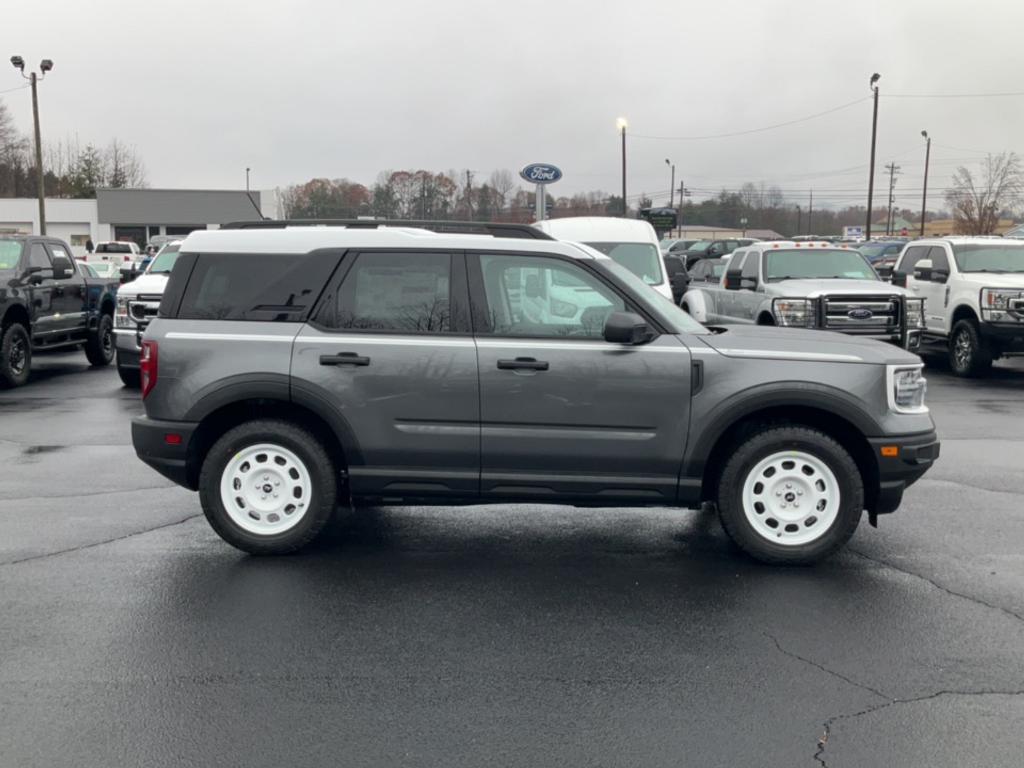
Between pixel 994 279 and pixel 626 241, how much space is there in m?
5.41

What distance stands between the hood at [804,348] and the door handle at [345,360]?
198 cm

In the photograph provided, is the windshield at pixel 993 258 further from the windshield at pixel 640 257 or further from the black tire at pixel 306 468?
the black tire at pixel 306 468

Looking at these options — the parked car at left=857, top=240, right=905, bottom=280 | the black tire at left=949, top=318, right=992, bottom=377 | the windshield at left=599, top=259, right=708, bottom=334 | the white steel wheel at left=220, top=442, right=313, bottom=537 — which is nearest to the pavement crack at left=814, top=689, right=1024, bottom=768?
the windshield at left=599, top=259, right=708, bottom=334

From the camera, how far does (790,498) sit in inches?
237

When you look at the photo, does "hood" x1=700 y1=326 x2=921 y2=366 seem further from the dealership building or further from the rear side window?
the dealership building

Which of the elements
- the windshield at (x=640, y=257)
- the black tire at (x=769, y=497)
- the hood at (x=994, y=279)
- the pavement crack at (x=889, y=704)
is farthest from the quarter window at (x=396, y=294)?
the hood at (x=994, y=279)

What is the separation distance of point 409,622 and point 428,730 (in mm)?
1220

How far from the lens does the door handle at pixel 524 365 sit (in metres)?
5.89

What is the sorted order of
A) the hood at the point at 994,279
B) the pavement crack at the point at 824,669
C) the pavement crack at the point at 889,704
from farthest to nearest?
1. the hood at the point at 994,279
2. the pavement crack at the point at 824,669
3. the pavement crack at the point at 889,704

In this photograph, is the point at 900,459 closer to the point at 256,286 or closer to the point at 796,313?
the point at 256,286

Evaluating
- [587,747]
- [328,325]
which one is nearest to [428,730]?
[587,747]

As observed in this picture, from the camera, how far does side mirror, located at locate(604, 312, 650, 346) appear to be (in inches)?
227

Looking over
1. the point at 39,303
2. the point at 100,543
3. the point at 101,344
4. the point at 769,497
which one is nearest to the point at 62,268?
the point at 39,303

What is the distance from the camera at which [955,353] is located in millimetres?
15805
